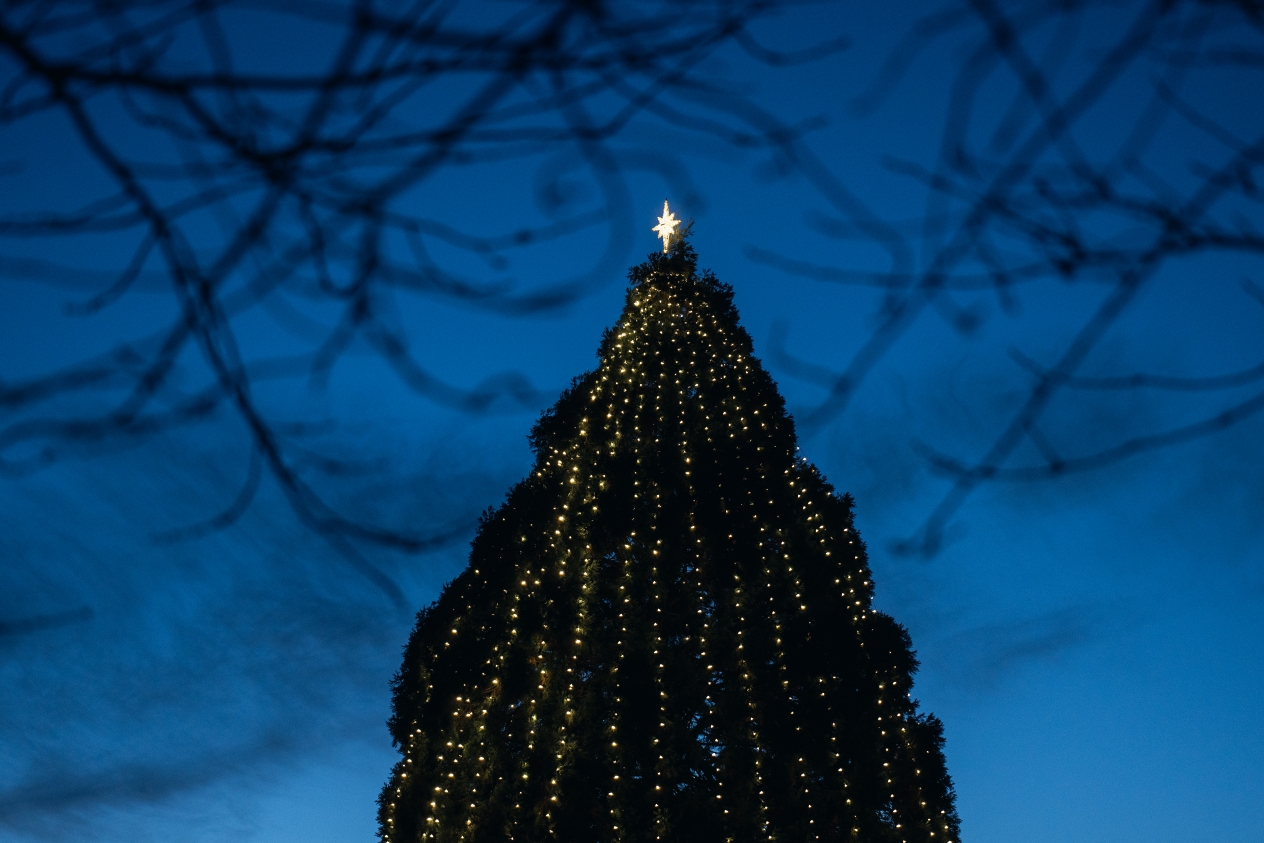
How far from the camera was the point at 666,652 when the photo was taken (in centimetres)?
668

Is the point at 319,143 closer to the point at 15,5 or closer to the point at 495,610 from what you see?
the point at 15,5

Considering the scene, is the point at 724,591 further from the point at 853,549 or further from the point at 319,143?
the point at 319,143

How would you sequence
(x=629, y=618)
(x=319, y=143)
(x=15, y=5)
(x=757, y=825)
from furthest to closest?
(x=629, y=618)
(x=757, y=825)
(x=319, y=143)
(x=15, y=5)

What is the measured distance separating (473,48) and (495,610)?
632cm

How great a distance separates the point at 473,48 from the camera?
1682 millimetres

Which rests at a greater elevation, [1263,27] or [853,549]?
[853,549]

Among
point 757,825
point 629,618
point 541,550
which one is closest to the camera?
point 757,825

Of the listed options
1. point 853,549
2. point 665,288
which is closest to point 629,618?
point 853,549

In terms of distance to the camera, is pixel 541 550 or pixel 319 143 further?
pixel 541 550

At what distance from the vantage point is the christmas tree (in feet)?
20.9

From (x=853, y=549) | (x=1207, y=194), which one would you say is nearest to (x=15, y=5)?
(x=1207, y=194)

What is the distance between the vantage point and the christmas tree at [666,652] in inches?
251

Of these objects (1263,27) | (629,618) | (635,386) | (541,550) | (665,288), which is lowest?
(1263,27)

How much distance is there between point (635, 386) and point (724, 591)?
2.05 meters
